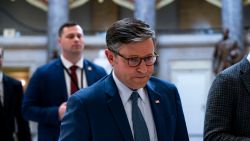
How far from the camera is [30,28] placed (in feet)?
55.7

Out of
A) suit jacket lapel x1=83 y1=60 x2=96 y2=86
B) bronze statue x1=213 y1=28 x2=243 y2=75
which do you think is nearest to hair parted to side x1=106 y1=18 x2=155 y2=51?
suit jacket lapel x1=83 y1=60 x2=96 y2=86

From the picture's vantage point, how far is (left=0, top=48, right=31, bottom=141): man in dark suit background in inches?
189

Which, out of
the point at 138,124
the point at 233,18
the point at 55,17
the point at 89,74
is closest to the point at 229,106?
the point at 138,124

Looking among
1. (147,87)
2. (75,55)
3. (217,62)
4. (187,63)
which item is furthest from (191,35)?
(147,87)

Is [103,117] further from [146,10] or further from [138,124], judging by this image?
[146,10]

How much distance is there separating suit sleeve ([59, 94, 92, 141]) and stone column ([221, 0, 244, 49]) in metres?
12.8

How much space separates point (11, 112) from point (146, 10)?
10533 mm

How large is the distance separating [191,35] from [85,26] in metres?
3.81

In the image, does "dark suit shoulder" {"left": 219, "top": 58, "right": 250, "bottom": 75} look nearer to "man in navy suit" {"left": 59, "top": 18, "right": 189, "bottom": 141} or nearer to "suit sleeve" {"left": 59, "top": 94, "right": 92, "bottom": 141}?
"man in navy suit" {"left": 59, "top": 18, "right": 189, "bottom": 141}

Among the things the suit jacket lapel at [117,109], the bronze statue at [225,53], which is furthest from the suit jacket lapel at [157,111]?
the bronze statue at [225,53]

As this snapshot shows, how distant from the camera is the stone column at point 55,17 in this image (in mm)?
14969

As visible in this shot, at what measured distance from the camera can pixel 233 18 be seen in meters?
14.5

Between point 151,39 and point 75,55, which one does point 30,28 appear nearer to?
point 75,55

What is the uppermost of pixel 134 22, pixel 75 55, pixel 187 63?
pixel 134 22
